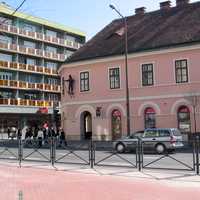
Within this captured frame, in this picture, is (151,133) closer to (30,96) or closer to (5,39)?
(5,39)

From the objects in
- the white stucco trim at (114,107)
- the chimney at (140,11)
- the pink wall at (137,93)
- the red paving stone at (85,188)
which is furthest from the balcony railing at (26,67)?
the red paving stone at (85,188)

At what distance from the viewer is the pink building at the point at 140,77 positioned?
115ft

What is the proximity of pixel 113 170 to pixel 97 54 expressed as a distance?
24522 millimetres

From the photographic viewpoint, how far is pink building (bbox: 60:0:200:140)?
115 feet

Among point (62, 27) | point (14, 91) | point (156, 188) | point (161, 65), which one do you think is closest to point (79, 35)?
point (62, 27)

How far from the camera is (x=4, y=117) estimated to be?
206 ft

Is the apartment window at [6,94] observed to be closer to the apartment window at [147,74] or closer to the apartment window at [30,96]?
the apartment window at [30,96]

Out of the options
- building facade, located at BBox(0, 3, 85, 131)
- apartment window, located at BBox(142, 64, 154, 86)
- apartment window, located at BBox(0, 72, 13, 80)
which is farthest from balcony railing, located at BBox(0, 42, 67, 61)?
apartment window, located at BBox(142, 64, 154, 86)

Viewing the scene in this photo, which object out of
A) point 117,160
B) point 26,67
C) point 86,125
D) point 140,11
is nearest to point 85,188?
point 117,160

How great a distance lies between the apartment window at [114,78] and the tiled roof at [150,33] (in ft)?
4.92

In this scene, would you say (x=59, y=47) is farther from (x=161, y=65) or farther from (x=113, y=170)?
(x=113, y=170)

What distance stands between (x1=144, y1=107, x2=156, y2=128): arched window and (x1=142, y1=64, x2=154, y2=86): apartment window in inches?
85.0

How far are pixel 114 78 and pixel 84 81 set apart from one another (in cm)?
347

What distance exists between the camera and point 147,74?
1464 inches
